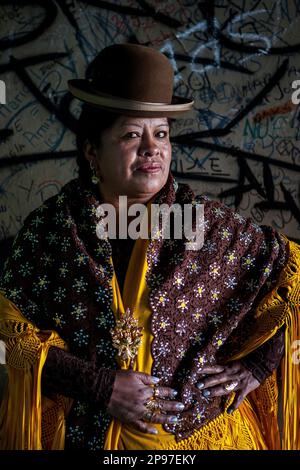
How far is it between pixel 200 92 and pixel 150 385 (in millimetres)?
2734

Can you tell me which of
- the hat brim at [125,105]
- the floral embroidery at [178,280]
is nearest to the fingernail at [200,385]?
the floral embroidery at [178,280]

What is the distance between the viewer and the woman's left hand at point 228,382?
2.47m

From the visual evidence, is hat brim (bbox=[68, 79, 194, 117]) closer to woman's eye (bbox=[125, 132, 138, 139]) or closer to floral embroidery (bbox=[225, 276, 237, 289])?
woman's eye (bbox=[125, 132, 138, 139])

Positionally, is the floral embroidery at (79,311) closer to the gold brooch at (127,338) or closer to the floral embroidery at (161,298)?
the gold brooch at (127,338)

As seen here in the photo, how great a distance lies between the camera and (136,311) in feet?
8.14

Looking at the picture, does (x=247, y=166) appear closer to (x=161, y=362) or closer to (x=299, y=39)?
(x=299, y=39)

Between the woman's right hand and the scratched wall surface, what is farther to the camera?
the scratched wall surface

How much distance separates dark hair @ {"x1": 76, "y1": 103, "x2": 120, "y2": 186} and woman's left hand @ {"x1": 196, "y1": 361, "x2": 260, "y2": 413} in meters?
0.87

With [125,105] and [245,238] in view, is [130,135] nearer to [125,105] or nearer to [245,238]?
[125,105]

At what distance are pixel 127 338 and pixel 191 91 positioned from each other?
8.69 ft

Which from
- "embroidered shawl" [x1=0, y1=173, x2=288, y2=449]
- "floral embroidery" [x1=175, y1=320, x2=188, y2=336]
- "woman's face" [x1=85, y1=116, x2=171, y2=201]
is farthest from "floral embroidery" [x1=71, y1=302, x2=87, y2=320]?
"woman's face" [x1=85, y1=116, x2=171, y2=201]

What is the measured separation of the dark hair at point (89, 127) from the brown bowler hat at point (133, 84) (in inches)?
2.3

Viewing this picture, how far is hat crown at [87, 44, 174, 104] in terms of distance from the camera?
2.41 meters

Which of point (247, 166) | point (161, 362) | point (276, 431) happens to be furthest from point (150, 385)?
point (247, 166)
